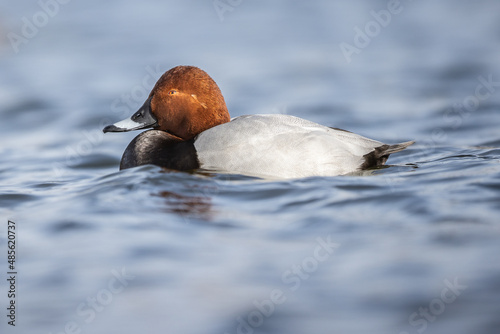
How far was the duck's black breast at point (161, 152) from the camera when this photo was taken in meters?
5.94

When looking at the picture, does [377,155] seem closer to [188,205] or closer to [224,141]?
[224,141]

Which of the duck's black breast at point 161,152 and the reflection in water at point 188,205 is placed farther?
the duck's black breast at point 161,152

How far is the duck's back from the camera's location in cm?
578

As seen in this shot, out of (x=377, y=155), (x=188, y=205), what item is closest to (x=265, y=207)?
(x=188, y=205)

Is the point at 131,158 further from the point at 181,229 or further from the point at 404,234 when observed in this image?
the point at 404,234

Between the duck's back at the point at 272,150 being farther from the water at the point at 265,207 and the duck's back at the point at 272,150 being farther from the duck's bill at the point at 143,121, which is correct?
the duck's bill at the point at 143,121

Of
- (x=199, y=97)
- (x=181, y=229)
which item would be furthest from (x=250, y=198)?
(x=199, y=97)

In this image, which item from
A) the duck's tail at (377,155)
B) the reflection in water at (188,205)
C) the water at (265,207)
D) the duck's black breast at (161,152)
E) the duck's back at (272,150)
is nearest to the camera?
the water at (265,207)

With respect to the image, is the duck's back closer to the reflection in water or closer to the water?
the water

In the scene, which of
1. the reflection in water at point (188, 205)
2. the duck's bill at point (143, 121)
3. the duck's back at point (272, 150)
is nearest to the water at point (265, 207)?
the reflection in water at point (188, 205)

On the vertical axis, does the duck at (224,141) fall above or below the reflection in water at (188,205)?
above

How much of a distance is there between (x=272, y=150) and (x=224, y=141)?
406mm

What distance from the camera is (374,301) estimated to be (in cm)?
382

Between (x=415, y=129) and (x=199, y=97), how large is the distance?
130 inches
